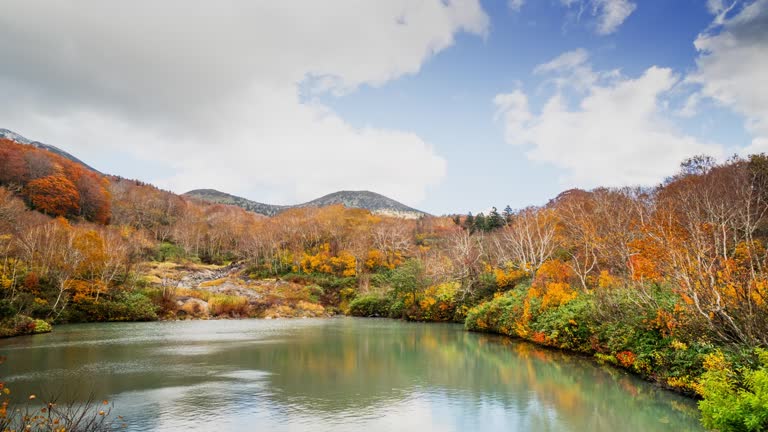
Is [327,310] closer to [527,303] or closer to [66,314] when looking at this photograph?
[66,314]

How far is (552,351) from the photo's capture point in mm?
23625

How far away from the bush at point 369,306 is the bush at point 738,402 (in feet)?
152

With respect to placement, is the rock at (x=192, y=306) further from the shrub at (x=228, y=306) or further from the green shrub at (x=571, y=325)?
the green shrub at (x=571, y=325)

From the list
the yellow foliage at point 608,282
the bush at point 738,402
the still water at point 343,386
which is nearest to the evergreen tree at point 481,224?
the still water at point 343,386

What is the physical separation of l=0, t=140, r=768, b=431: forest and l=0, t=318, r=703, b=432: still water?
2.23 metres

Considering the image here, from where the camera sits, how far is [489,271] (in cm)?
4297

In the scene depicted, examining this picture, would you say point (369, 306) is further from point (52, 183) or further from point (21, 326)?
point (52, 183)

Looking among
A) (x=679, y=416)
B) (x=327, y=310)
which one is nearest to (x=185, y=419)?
(x=679, y=416)

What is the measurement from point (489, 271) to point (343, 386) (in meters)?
30.3

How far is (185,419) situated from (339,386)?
539cm

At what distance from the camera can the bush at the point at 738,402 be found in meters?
7.37

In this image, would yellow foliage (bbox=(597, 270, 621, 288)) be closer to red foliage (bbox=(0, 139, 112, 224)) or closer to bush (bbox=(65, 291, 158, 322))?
bush (bbox=(65, 291, 158, 322))

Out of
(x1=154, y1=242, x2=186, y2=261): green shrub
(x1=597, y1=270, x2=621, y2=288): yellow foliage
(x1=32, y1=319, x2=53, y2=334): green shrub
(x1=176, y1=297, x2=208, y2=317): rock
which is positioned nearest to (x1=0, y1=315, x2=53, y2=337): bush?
(x1=32, y1=319, x2=53, y2=334): green shrub

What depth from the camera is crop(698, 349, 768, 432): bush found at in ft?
24.2
